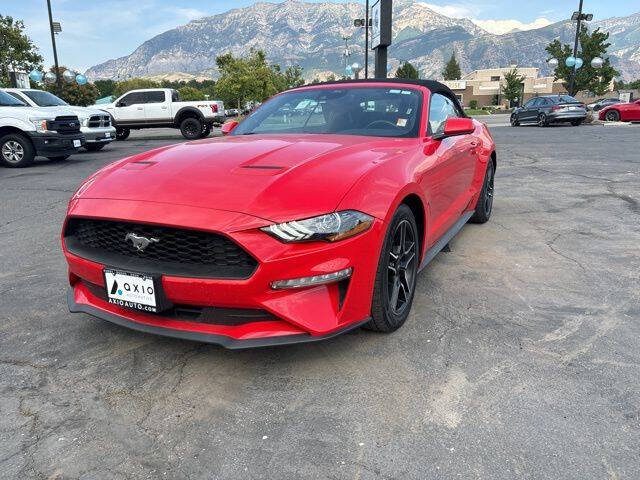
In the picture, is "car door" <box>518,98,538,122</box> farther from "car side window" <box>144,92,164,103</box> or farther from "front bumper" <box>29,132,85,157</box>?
"front bumper" <box>29,132,85,157</box>

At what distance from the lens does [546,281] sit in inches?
148

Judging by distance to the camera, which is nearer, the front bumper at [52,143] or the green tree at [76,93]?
the front bumper at [52,143]

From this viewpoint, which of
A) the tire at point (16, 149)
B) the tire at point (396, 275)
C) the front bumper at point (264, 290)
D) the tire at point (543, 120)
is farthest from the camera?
the tire at point (543, 120)

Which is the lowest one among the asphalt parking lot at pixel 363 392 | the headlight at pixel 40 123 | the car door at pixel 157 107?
the asphalt parking lot at pixel 363 392

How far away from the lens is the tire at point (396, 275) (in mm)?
2645

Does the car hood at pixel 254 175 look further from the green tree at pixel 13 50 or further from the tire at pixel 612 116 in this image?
the green tree at pixel 13 50

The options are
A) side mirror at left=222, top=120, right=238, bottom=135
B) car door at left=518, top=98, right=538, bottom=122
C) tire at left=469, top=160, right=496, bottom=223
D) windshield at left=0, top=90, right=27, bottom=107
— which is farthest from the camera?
car door at left=518, top=98, right=538, bottom=122

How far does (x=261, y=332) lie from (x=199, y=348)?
66cm

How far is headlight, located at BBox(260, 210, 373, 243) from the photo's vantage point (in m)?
2.26

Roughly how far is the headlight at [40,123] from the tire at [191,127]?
8318 millimetres

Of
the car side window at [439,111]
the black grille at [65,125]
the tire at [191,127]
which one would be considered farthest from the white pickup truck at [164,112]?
the car side window at [439,111]

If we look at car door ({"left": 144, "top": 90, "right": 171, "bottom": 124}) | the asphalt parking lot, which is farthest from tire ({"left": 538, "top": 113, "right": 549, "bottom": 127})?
the asphalt parking lot

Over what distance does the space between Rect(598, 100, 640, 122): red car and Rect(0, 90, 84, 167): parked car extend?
2410cm

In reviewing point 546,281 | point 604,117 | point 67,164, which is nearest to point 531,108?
point 604,117
